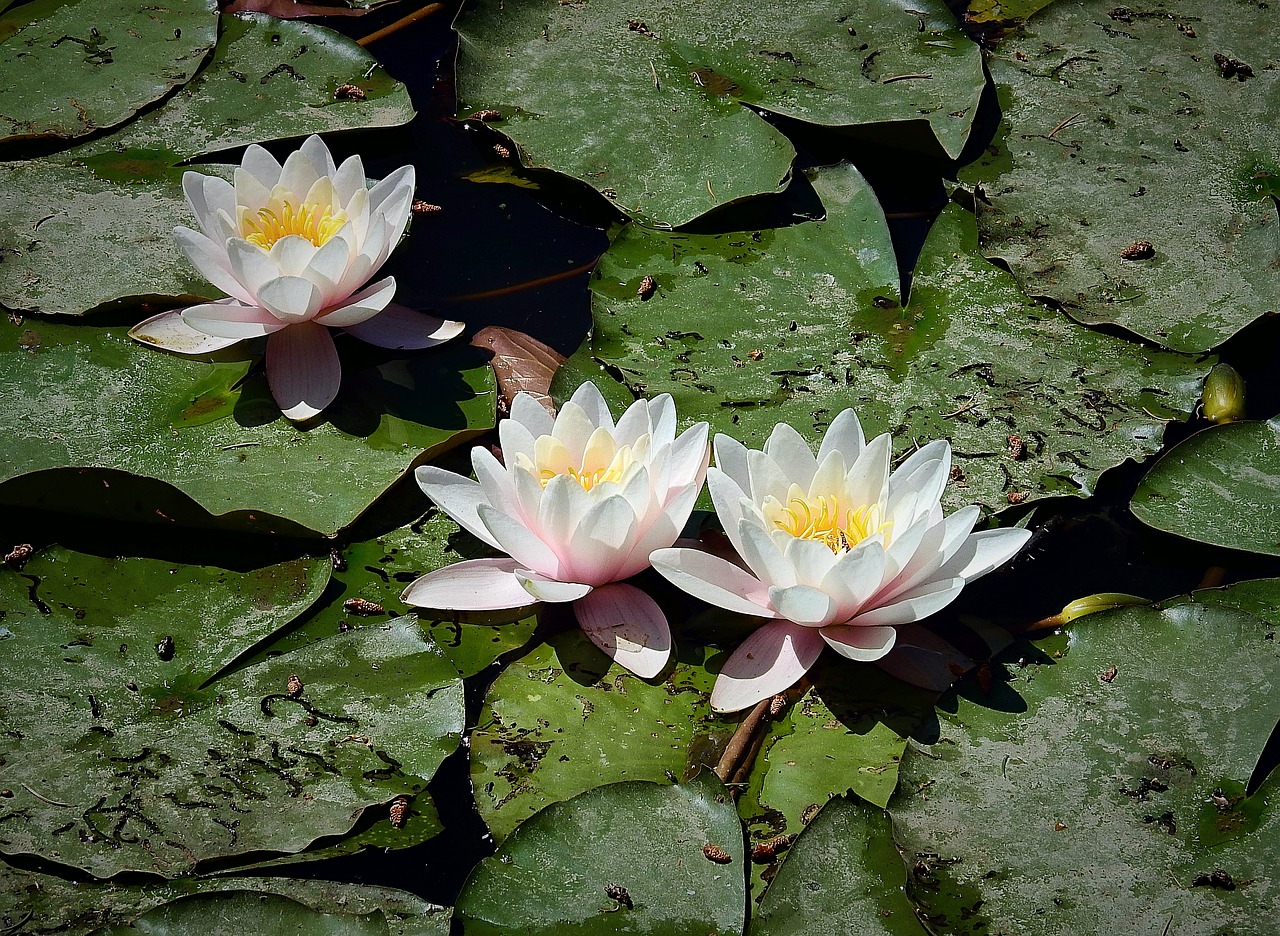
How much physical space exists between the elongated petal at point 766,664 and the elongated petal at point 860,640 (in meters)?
0.05

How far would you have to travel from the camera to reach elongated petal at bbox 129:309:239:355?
8.68 feet

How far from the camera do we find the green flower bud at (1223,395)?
2.51m

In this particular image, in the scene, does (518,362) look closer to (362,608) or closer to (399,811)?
(362,608)

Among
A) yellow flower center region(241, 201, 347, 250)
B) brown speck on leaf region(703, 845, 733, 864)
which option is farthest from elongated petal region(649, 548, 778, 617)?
yellow flower center region(241, 201, 347, 250)

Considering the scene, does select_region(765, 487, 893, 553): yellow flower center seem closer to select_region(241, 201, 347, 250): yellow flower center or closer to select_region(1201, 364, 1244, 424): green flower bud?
select_region(1201, 364, 1244, 424): green flower bud

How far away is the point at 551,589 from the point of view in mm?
2080

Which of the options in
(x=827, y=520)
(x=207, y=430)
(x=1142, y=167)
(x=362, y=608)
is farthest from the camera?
(x=1142, y=167)

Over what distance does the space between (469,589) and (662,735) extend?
56cm

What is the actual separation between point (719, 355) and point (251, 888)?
5.43 ft

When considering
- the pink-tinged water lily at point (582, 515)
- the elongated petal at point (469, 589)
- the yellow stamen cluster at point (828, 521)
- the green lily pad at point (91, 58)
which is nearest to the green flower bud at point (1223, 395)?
the yellow stamen cluster at point (828, 521)

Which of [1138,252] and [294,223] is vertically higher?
[1138,252]

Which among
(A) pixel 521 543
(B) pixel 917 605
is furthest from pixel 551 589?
(B) pixel 917 605

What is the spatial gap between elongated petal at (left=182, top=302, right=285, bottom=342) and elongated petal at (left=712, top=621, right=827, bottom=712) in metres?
1.52

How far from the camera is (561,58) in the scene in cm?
338
